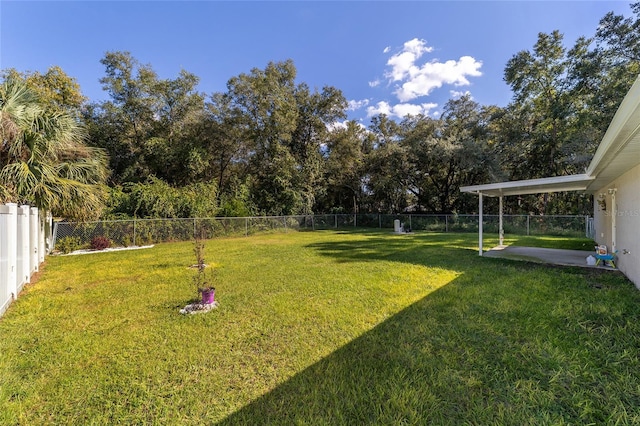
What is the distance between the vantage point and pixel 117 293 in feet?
16.2

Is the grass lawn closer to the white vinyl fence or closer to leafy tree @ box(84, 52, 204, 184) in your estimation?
the white vinyl fence

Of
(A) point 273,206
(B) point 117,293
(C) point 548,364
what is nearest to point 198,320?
(B) point 117,293

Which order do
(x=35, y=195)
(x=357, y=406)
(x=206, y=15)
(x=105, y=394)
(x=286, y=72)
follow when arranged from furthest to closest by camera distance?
(x=286, y=72)
(x=206, y=15)
(x=35, y=195)
(x=105, y=394)
(x=357, y=406)

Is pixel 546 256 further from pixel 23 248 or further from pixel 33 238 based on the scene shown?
pixel 33 238

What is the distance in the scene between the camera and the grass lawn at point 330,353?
2.06 metres

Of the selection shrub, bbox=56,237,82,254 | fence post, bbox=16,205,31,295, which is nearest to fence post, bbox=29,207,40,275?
fence post, bbox=16,205,31,295

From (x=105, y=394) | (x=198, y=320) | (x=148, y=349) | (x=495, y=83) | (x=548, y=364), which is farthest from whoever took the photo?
(x=495, y=83)

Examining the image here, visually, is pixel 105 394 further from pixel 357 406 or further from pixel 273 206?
pixel 273 206

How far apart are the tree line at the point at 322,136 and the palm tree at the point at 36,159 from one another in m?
5.44

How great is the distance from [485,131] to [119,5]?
20225 millimetres

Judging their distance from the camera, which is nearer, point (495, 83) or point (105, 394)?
point (105, 394)

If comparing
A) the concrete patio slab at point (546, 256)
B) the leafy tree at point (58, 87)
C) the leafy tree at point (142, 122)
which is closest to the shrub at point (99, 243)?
the leafy tree at point (142, 122)

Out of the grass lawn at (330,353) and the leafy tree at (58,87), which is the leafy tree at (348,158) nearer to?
the leafy tree at (58,87)

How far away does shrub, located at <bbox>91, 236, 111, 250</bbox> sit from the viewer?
10133 mm
